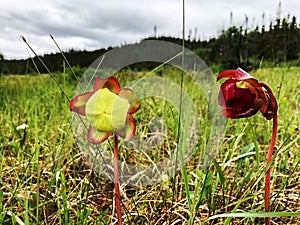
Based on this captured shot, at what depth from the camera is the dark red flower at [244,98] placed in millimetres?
596

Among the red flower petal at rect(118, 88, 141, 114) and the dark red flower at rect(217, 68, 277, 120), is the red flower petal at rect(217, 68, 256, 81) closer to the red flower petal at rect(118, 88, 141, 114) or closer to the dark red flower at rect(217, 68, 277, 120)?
the dark red flower at rect(217, 68, 277, 120)

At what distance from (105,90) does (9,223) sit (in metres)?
0.59

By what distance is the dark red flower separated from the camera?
596 millimetres

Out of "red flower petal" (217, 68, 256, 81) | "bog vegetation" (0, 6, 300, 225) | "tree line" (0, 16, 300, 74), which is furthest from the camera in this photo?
"tree line" (0, 16, 300, 74)

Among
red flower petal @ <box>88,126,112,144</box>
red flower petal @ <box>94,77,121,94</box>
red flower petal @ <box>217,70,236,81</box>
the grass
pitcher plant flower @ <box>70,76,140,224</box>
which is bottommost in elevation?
the grass

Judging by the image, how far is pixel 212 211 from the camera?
95 centimetres

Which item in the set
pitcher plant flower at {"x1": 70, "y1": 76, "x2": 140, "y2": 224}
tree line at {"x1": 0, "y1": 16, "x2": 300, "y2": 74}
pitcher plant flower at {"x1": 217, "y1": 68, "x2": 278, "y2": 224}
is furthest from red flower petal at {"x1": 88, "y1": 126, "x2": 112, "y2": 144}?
tree line at {"x1": 0, "y1": 16, "x2": 300, "y2": 74}

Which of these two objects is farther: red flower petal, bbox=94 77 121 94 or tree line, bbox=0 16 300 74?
tree line, bbox=0 16 300 74

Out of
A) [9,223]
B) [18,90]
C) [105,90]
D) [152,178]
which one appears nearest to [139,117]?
[152,178]

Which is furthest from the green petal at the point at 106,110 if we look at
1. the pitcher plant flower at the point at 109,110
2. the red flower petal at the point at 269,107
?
the red flower petal at the point at 269,107

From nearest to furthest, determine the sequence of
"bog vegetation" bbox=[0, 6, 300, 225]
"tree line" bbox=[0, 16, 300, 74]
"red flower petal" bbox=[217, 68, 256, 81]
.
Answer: "red flower petal" bbox=[217, 68, 256, 81], "bog vegetation" bbox=[0, 6, 300, 225], "tree line" bbox=[0, 16, 300, 74]

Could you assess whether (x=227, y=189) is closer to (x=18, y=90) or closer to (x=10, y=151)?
(x=10, y=151)

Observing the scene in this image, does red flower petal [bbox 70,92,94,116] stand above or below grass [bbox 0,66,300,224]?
above

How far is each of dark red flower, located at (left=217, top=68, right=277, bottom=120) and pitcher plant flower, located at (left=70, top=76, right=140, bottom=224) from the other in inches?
6.9
